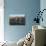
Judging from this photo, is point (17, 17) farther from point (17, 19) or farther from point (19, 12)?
point (19, 12)

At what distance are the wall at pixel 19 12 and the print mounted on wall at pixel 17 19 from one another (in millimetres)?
119

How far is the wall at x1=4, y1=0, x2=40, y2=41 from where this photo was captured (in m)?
4.96

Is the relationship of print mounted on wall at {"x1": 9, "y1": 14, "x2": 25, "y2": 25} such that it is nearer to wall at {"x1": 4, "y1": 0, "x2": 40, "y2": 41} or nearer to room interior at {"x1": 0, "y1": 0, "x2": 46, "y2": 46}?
room interior at {"x1": 0, "y1": 0, "x2": 46, "y2": 46}

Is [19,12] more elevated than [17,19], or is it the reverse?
[19,12]

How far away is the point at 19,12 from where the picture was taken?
4.98 metres

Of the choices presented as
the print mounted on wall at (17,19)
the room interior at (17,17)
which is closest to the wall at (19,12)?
the room interior at (17,17)

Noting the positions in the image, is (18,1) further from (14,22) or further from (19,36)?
(19,36)

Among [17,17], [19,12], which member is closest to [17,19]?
[17,17]

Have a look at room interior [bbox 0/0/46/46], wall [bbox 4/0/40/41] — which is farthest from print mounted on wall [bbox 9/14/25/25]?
wall [bbox 4/0/40/41]

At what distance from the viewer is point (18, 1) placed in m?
4.95

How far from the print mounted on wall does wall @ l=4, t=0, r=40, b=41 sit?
12 cm

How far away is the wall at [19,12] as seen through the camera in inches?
195

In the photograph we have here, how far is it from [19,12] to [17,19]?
0.27 meters

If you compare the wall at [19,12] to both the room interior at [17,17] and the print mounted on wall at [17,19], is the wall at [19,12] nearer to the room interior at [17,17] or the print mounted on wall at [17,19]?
the room interior at [17,17]
